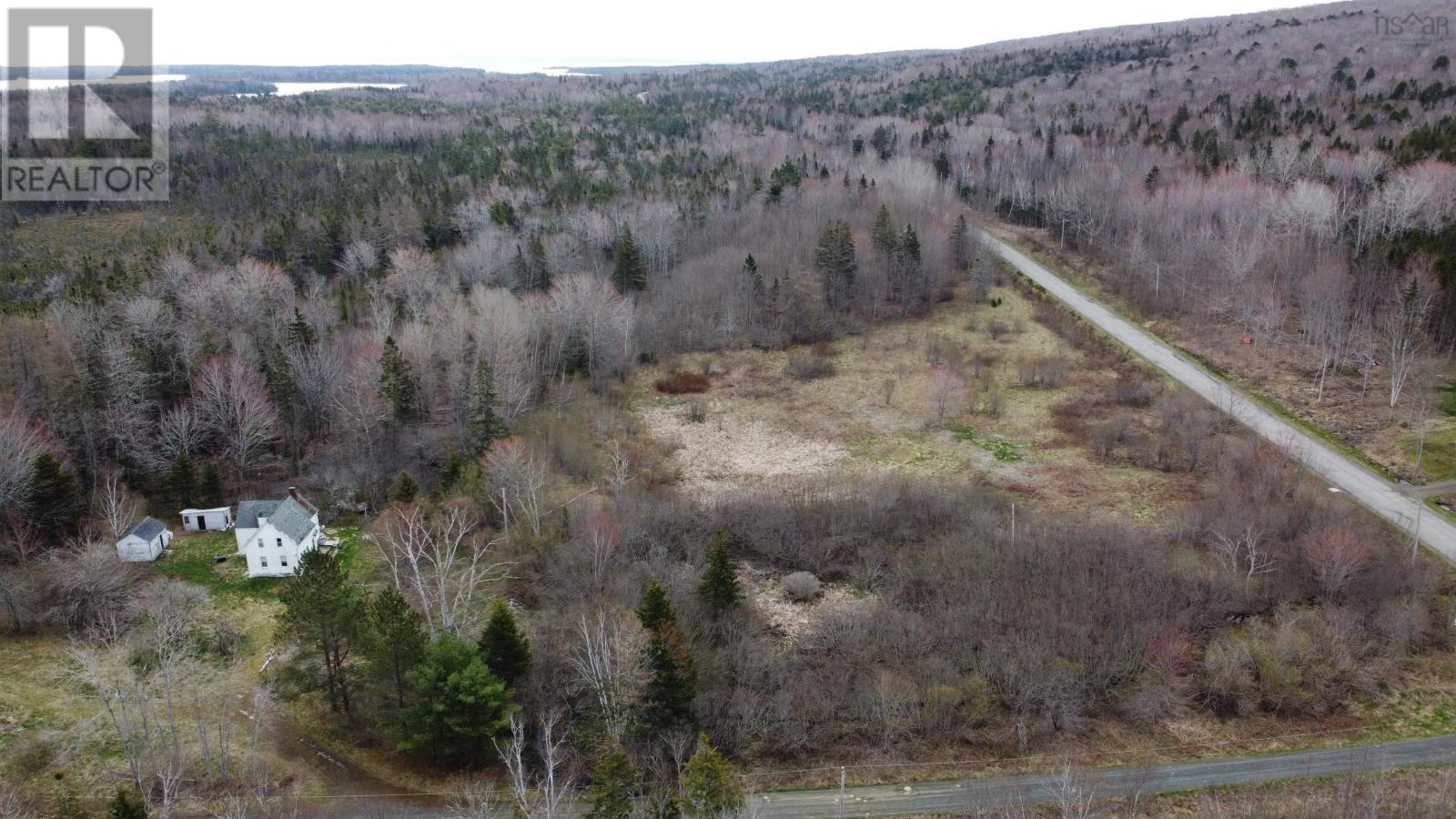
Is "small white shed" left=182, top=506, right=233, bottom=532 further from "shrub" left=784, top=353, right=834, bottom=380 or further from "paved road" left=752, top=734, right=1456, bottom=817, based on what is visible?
"shrub" left=784, top=353, right=834, bottom=380

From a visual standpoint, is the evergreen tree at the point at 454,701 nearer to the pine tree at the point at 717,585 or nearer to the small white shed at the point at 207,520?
the pine tree at the point at 717,585

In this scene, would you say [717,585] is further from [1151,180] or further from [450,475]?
[1151,180]

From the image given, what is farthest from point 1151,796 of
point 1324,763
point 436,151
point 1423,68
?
point 436,151

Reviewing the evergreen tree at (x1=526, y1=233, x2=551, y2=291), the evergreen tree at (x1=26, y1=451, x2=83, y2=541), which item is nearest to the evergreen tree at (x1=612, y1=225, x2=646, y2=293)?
the evergreen tree at (x1=526, y1=233, x2=551, y2=291)

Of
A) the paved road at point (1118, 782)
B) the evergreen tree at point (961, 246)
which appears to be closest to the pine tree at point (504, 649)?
the paved road at point (1118, 782)

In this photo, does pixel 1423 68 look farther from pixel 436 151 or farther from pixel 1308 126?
pixel 436 151

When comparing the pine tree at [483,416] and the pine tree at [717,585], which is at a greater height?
the pine tree at [483,416]
